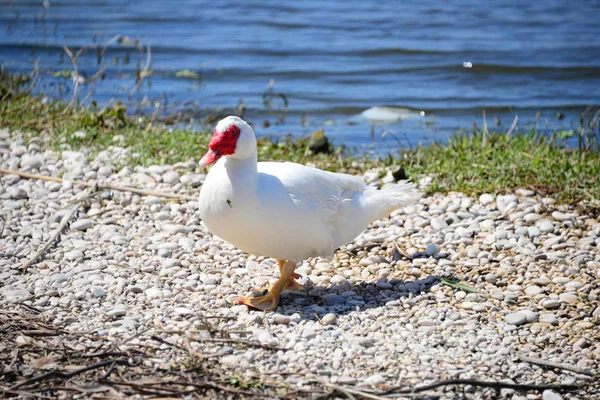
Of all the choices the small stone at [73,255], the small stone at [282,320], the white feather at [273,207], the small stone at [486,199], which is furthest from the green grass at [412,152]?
the small stone at [282,320]

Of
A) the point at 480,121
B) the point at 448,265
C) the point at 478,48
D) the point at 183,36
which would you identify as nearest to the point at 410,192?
the point at 448,265

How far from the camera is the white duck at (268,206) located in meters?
4.71

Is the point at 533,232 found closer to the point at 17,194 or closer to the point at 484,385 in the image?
the point at 484,385

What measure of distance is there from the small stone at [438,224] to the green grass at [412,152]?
0.63 metres

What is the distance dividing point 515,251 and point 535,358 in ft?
4.93

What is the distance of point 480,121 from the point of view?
10.4 meters

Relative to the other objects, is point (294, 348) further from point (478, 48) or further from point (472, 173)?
point (478, 48)

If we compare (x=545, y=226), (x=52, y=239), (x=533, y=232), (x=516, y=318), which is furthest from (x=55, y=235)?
(x=545, y=226)

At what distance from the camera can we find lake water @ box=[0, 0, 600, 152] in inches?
420

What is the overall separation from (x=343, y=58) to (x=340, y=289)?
8549 millimetres

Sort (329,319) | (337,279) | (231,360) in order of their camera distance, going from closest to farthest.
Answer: (231,360) < (329,319) < (337,279)

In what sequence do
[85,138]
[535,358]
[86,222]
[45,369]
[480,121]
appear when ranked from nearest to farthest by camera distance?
[45,369] < [535,358] < [86,222] < [85,138] < [480,121]

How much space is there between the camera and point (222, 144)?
4.71m

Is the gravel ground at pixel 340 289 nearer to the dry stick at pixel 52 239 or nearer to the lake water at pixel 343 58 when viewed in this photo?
the dry stick at pixel 52 239
